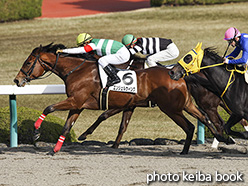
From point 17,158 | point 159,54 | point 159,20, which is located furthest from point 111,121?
point 159,20

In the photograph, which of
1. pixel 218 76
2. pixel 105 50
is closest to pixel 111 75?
pixel 105 50

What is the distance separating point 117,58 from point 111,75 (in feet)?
1.32

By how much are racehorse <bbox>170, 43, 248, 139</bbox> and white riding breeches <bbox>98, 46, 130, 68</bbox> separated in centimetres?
121

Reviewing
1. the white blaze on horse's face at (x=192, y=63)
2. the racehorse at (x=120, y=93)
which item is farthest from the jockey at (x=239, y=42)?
the racehorse at (x=120, y=93)

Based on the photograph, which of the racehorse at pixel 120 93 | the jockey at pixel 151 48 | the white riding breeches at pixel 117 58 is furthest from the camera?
the jockey at pixel 151 48

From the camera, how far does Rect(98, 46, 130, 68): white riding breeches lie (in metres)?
7.90

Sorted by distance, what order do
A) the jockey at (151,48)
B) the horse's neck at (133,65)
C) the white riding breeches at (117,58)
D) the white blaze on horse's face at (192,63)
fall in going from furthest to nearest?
the horse's neck at (133,65) → the jockey at (151,48) → the white riding breeches at (117,58) → the white blaze on horse's face at (192,63)

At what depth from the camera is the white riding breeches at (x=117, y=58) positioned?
7.90 metres

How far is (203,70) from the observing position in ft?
23.6

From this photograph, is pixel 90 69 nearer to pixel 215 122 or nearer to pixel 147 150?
pixel 147 150

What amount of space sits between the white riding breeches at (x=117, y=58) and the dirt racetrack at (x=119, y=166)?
1.34 meters

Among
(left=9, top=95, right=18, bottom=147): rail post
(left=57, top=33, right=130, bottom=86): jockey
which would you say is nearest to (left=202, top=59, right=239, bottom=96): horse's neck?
(left=57, top=33, right=130, bottom=86): jockey

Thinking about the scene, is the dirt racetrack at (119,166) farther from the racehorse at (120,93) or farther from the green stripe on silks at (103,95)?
the green stripe on silks at (103,95)

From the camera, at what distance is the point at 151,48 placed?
880cm
